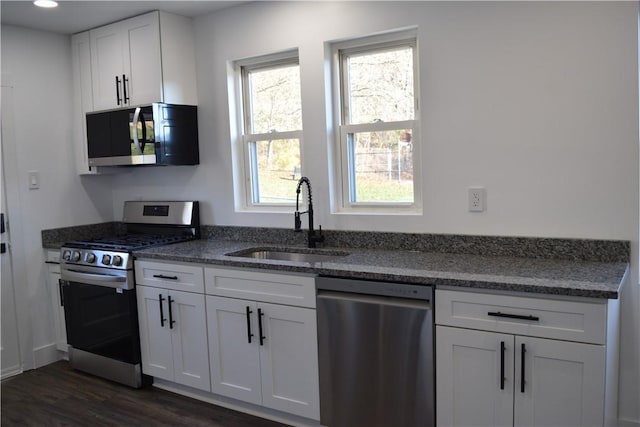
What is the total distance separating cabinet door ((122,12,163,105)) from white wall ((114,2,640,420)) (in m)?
0.86

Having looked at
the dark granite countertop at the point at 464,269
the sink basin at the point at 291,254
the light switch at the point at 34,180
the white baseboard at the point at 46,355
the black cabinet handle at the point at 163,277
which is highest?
the light switch at the point at 34,180

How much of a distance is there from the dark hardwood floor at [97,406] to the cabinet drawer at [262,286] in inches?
27.1

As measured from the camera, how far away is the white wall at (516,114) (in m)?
2.34

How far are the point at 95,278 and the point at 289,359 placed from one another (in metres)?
1.48

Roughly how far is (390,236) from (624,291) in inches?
45.6

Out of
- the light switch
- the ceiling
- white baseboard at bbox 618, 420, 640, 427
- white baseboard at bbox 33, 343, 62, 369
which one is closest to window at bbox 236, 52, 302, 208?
the ceiling

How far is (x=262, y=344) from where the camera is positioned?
9.14 feet

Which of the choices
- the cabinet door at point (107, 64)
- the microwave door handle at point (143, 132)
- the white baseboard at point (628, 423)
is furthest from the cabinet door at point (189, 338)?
the white baseboard at point (628, 423)

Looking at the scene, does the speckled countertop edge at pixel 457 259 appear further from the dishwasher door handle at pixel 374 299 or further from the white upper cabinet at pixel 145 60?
the white upper cabinet at pixel 145 60

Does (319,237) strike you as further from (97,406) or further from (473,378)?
(97,406)

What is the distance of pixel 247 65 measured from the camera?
352 cm

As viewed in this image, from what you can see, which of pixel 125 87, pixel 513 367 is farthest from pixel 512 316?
pixel 125 87

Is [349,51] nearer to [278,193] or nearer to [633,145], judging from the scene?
[278,193]

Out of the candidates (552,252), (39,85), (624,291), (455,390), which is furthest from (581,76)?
(39,85)
